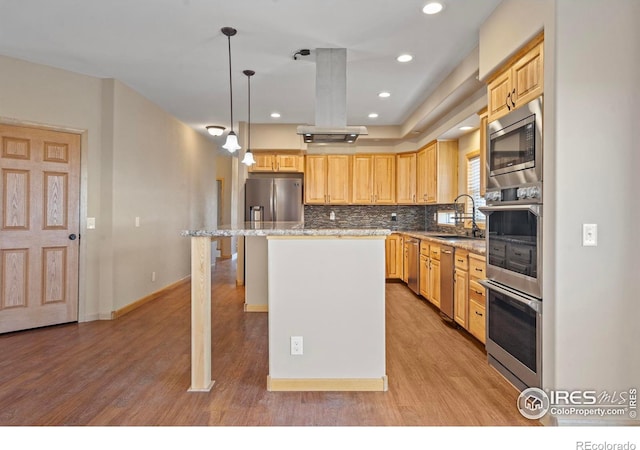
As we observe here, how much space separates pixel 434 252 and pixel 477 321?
1281mm

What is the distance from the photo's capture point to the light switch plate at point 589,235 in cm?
197

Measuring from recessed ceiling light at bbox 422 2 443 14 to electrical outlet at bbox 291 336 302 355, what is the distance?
8.23 ft

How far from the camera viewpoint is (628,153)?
197cm

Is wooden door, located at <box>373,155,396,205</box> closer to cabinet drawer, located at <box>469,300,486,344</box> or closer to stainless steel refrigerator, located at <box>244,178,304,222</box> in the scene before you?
stainless steel refrigerator, located at <box>244,178,304,222</box>

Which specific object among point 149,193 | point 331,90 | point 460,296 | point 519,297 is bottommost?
point 460,296

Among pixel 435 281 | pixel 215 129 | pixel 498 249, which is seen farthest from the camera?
pixel 215 129

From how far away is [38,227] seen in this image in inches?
149

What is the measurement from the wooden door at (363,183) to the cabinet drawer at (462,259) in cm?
301

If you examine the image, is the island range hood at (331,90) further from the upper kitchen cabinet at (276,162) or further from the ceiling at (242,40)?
the upper kitchen cabinet at (276,162)

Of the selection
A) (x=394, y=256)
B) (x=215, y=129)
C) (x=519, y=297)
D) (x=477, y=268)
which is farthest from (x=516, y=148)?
(x=215, y=129)

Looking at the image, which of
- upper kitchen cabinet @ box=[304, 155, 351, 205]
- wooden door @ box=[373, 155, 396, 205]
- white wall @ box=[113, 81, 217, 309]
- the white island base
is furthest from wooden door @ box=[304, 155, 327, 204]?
the white island base

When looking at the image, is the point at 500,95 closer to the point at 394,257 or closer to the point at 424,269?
the point at 424,269

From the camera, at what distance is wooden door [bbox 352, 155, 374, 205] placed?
6.54m

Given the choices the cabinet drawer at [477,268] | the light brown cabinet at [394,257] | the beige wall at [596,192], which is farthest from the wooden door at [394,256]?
the beige wall at [596,192]
